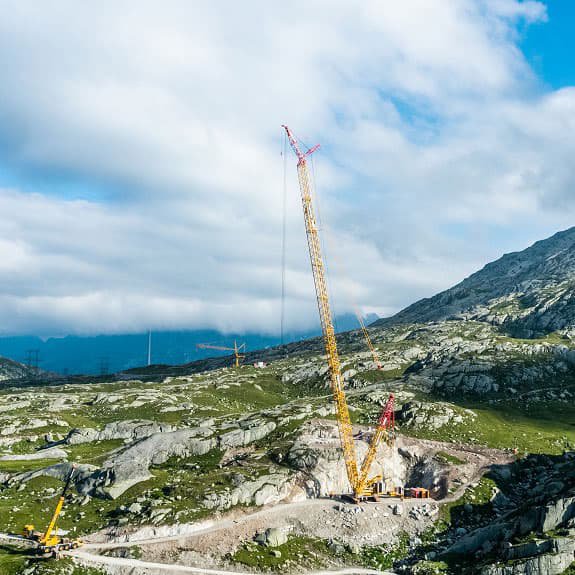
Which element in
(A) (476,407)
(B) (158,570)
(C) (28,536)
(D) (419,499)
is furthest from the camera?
(A) (476,407)

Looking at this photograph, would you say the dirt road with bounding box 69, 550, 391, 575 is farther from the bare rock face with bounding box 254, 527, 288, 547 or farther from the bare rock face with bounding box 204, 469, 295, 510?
→ the bare rock face with bounding box 204, 469, 295, 510

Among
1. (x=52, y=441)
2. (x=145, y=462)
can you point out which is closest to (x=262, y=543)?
(x=145, y=462)

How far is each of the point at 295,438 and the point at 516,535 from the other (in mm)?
65060

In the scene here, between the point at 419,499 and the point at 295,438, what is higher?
the point at 295,438

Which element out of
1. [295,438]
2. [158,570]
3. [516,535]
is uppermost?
[295,438]

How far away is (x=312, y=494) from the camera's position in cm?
12450

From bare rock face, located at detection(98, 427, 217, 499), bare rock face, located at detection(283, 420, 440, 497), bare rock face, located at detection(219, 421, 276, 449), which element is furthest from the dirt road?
bare rock face, located at detection(219, 421, 276, 449)

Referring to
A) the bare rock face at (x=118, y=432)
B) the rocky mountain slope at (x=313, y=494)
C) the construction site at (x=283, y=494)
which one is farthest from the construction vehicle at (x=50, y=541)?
the bare rock face at (x=118, y=432)

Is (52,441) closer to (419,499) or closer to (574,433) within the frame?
(419,499)

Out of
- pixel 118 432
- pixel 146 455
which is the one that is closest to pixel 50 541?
pixel 146 455

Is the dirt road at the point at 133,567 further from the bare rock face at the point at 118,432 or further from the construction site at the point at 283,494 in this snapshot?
the bare rock face at the point at 118,432

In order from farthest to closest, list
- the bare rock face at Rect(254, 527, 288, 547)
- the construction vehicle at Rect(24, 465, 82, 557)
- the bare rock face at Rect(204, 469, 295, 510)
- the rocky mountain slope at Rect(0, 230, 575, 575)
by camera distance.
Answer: the bare rock face at Rect(204, 469, 295, 510) → the bare rock face at Rect(254, 527, 288, 547) → the rocky mountain slope at Rect(0, 230, 575, 575) → the construction vehicle at Rect(24, 465, 82, 557)

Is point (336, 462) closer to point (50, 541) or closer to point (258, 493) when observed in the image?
point (258, 493)

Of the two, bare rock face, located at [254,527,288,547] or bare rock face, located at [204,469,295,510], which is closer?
bare rock face, located at [254,527,288,547]
